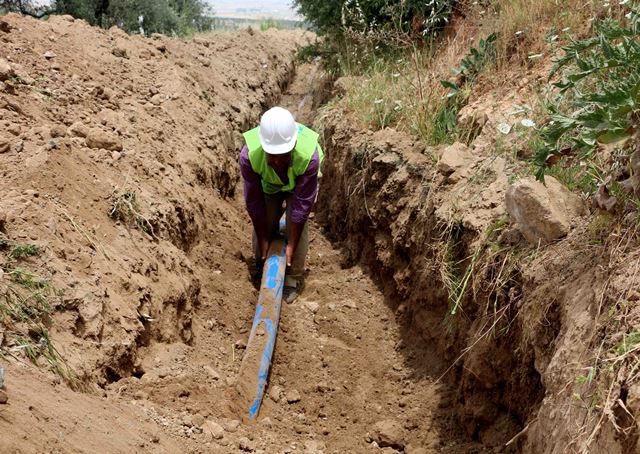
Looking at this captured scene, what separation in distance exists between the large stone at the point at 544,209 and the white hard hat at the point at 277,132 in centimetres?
157

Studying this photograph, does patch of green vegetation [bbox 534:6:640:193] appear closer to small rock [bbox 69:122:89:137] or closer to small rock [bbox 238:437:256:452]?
small rock [bbox 238:437:256:452]

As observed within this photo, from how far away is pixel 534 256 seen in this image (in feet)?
9.81

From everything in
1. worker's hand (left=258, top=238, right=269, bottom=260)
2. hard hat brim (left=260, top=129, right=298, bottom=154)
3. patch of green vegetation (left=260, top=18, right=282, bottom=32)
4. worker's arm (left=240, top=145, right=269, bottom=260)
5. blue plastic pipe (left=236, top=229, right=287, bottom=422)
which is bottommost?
blue plastic pipe (left=236, top=229, right=287, bottom=422)

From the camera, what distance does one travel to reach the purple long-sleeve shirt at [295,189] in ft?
14.3

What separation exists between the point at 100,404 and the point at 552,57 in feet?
12.7

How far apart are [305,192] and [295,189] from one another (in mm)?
92

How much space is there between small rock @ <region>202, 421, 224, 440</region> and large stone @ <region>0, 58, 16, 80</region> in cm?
310

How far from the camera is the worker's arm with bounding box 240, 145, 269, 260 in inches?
172

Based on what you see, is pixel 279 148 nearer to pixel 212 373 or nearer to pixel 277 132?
pixel 277 132

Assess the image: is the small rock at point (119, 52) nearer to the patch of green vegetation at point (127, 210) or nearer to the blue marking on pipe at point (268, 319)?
the patch of green vegetation at point (127, 210)

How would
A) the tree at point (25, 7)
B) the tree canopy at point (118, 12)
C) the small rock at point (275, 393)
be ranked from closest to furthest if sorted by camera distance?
the small rock at point (275, 393) < the tree at point (25, 7) < the tree canopy at point (118, 12)

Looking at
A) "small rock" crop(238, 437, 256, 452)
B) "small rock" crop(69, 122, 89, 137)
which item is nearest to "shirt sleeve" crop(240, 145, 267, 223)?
"small rock" crop(69, 122, 89, 137)

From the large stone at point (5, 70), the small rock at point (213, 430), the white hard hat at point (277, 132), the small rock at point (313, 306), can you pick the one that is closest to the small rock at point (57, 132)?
the large stone at point (5, 70)

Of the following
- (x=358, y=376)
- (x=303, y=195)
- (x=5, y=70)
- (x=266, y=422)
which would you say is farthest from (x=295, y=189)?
(x=5, y=70)
